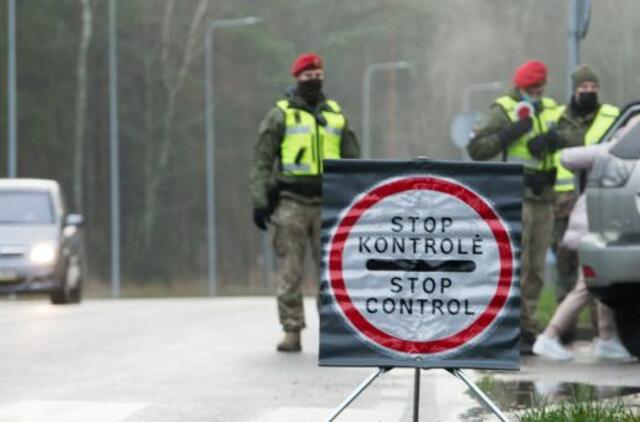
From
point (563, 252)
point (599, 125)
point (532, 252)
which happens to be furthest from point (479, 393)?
point (563, 252)

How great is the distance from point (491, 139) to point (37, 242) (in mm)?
12461

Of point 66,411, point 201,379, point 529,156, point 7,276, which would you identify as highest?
point 529,156

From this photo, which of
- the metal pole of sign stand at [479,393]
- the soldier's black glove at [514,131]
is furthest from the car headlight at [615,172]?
the metal pole of sign stand at [479,393]

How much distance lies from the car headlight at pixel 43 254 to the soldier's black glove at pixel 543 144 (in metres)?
12.3

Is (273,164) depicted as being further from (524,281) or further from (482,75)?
(482,75)

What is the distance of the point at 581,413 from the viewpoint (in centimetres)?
845

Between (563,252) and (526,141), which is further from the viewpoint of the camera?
(563,252)

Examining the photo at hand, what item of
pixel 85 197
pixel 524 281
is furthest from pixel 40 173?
pixel 524 281

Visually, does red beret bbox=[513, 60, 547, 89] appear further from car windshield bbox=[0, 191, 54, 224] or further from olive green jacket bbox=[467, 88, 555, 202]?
car windshield bbox=[0, 191, 54, 224]

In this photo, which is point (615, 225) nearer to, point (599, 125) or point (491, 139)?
point (491, 139)

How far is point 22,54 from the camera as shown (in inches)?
2352

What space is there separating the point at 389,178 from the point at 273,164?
5.67m

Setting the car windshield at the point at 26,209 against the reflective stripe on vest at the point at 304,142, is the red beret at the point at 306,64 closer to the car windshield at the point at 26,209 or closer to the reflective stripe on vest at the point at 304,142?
the reflective stripe on vest at the point at 304,142

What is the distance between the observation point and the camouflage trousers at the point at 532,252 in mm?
13383
